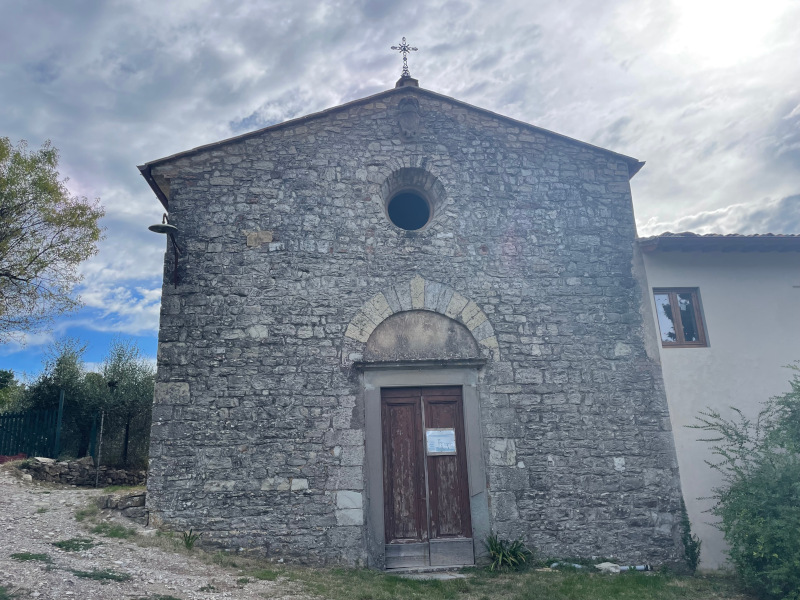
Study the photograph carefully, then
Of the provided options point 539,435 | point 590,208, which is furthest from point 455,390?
point 590,208

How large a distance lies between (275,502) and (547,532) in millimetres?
3703

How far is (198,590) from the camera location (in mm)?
5211

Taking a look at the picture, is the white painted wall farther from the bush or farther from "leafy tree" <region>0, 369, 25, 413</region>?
"leafy tree" <region>0, 369, 25, 413</region>

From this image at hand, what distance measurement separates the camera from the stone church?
7016mm

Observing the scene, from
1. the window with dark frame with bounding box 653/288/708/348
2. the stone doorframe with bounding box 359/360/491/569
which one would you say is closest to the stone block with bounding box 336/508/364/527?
the stone doorframe with bounding box 359/360/491/569

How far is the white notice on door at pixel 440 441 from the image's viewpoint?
7.38 m

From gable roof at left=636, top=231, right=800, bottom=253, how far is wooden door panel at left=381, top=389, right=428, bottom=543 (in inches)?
174

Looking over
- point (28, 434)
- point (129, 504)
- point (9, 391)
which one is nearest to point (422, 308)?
point (129, 504)

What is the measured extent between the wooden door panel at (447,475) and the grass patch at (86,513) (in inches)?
184

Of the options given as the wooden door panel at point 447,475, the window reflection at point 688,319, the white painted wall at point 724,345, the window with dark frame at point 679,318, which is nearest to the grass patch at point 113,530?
the wooden door panel at point 447,475

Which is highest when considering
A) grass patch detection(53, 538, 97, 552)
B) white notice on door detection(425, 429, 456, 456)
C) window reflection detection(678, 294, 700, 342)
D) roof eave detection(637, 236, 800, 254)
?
roof eave detection(637, 236, 800, 254)

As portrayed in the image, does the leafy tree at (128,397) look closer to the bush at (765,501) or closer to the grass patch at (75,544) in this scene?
the grass patch at (75,544)

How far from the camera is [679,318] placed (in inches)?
325

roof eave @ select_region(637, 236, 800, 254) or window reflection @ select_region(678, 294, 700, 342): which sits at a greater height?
roof eave @ select_region(637, 236, 800, 254)
